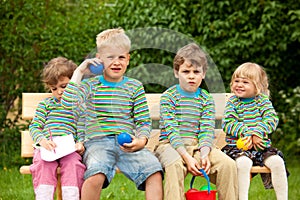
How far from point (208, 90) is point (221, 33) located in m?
2.78

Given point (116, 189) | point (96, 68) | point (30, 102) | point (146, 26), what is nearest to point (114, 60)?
point (96, 68)

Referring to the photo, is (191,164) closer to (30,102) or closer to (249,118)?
(249,118)

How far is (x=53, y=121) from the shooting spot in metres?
4.35

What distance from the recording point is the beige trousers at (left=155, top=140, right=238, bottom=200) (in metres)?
4.10

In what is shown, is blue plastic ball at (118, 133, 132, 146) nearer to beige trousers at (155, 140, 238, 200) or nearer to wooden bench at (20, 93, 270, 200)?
beige trousers at (155, 140, 238, 200)

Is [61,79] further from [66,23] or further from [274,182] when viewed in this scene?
[66,23]

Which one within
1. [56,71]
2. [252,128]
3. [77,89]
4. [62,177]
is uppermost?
[56,71]

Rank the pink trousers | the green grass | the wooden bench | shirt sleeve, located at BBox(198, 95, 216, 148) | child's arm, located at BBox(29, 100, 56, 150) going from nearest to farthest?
the pink trousers < child's arm, located at BBox(29, 100, 56, 150) < shirt sleeve, located at BBox(198, 95, 216, 148) < the wooden bench < the green grass

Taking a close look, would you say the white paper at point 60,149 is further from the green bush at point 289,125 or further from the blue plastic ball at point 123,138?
the green bush at point 289,125

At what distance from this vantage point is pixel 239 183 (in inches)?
169

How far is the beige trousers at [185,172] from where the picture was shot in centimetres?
410

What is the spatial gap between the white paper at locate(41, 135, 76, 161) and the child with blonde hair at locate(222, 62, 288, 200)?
991mm

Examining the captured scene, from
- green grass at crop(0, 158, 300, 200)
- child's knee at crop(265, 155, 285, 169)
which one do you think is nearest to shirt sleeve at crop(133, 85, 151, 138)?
child's knee at crop(265, 155, 285, 169)

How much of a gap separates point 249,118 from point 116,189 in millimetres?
1667
